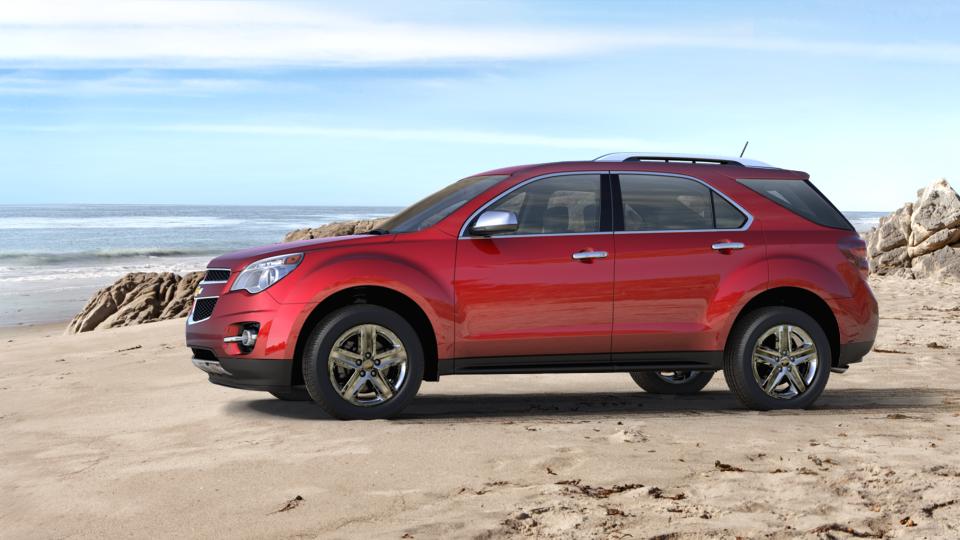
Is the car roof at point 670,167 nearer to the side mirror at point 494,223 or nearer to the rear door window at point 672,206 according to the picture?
the rear door window at point 672,206

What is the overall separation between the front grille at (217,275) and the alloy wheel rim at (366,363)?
0.97 metres

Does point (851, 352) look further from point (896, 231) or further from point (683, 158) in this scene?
point (896, 231)

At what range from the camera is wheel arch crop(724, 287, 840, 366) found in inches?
301

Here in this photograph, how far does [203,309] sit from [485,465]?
2623 millimetres

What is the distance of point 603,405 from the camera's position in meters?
8.13

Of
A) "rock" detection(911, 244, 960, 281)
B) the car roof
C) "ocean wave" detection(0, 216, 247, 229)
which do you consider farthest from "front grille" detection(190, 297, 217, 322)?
"ocean wave" detection(0, 216, 247, 229)

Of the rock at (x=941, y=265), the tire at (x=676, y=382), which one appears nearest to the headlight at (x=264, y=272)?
the tire at (x=676, y=382)

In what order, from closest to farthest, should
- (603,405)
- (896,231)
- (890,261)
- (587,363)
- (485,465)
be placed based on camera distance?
(485,465), (587,363), (603,405), (890,261), (896,231)

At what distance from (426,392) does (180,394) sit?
201 centimetres

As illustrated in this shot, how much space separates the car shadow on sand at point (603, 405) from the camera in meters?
7.57

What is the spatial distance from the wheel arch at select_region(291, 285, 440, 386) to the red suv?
1 cm

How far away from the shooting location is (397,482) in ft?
17.9

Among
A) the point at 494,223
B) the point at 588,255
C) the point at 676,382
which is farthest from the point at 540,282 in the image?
the point at 676,382

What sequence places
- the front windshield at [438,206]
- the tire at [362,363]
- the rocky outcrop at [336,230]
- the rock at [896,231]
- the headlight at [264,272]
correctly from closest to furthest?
the tire at [362,363] < the headlight at [264,272] < the front windshield at [438,206] < the rocky outcrop at [336,230] < the rock at [896,231]
